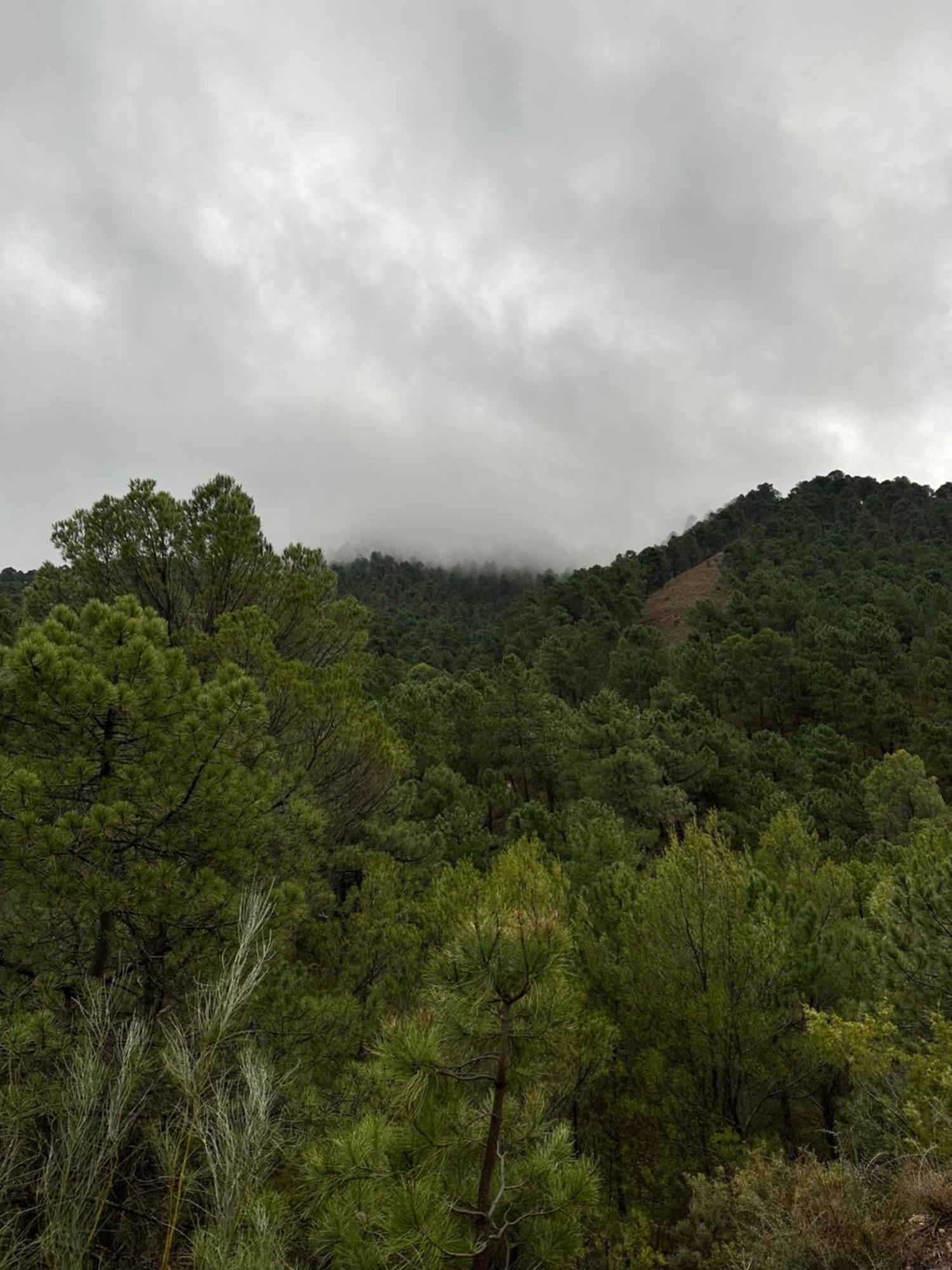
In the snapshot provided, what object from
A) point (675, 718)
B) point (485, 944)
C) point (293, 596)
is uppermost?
point (293, 596)

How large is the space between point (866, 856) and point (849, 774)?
6732 millimetres

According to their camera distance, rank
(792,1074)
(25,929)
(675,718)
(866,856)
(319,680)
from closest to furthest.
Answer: (25,929), (792,1074), (319,680), (866,856), (675,718)

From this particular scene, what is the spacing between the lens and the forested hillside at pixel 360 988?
430cm

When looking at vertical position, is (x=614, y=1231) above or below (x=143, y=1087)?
below

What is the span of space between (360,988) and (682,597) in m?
81.4

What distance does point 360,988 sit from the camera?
10078 millimetres

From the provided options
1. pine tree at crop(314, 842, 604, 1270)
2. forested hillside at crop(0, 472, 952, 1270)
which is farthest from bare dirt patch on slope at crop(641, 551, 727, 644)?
pine tree at crop(314, 842, 604, 1270)

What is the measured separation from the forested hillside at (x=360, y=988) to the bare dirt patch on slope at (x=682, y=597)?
178 feet

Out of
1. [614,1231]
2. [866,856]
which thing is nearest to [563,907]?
[614,1231]

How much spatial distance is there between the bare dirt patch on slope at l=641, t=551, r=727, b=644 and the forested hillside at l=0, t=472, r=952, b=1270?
54139mm

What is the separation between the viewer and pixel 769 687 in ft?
140

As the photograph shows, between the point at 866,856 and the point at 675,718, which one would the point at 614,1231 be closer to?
the point at 866,856

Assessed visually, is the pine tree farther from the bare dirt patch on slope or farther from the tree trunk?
the bare dirt patch on slope

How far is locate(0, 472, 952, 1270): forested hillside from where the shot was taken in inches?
169
